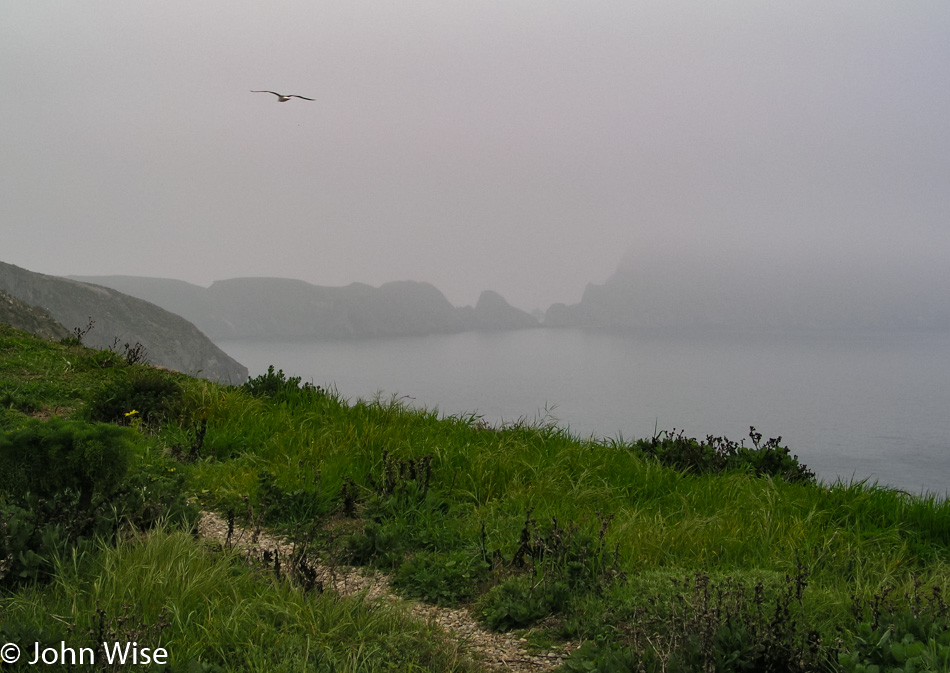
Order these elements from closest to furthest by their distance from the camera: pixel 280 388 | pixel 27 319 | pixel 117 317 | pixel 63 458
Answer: pixel 63 458, pixel 280 388, pixel 27 319, pixel 117 317

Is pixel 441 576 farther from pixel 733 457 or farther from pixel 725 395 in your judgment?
pixel 725 395

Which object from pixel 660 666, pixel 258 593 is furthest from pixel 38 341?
pixel 660 666

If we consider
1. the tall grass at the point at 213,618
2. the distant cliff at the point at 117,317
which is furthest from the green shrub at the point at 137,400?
the distant cliff at the point at 117,317

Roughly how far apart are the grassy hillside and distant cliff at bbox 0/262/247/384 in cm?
2482

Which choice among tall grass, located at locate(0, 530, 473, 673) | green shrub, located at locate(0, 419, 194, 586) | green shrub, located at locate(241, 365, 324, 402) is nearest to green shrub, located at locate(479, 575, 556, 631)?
tall grass, located at locate(0, 530, 473, 673)

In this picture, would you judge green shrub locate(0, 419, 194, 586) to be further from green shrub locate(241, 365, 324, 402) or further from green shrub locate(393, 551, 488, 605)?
green shrub locate(241, 365, 324, 402)

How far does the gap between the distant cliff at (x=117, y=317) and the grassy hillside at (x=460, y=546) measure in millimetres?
24825

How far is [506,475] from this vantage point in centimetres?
684

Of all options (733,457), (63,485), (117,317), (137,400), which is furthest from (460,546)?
(117,317)

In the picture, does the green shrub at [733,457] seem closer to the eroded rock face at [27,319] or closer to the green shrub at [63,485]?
the green shrub at [63,485]

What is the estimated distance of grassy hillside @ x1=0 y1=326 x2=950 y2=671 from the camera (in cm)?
331

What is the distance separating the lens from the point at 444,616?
14.0ft

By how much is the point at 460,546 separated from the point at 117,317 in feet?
111

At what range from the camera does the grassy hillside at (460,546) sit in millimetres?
3312
